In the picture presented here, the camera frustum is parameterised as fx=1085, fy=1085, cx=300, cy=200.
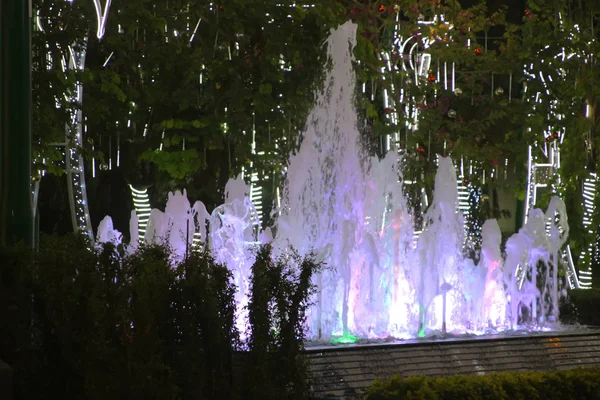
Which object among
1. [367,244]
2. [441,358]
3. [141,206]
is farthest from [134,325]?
[141,206]

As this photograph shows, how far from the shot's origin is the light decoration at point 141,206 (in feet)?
58.6

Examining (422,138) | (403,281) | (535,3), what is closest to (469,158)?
(422,138)

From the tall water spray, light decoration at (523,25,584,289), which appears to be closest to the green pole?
the tall water spray

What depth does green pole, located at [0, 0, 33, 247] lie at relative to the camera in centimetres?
788

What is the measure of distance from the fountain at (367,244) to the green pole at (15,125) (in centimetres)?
400

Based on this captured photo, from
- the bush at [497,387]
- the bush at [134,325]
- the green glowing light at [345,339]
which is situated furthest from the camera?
the green glowing light at [345,339]

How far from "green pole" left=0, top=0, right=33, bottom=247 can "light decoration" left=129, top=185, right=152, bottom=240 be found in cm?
980

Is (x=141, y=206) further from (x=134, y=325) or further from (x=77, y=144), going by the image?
(x=134, y=325)

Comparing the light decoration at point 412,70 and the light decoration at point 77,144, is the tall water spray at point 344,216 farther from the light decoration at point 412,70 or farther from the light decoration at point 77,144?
the light decoration at point 77,144

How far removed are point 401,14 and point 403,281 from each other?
10435 mm

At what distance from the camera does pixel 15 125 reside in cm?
796

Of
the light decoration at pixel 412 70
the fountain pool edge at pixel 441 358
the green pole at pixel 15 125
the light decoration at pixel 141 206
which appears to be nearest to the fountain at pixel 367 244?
the light decoration at pixel 141 206

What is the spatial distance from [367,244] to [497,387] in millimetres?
5126

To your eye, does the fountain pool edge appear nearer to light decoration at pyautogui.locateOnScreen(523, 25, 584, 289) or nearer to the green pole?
the green pole
